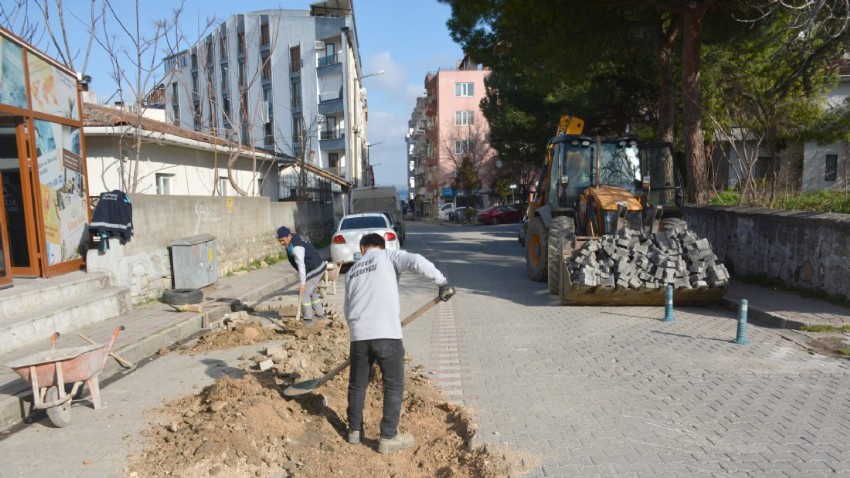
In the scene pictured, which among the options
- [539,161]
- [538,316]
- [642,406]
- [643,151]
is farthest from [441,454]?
[539,161]

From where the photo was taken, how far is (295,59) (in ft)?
162

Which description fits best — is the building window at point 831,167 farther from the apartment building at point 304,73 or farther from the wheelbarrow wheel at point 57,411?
the wheelbarrow wheel at point 57,411

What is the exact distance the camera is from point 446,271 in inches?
643

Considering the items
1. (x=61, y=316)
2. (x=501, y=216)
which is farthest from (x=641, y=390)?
(x=501, y=216)

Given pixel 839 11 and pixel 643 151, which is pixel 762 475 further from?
pixel 839 11

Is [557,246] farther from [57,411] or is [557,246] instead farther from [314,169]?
[314,169]

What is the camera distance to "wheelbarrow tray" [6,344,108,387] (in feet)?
16.8

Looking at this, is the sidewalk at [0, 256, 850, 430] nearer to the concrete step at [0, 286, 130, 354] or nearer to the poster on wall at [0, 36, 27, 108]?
the concrete step at [0, 286, 130, 354]

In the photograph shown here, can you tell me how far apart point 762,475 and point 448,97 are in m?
64.3

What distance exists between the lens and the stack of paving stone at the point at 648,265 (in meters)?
9.89

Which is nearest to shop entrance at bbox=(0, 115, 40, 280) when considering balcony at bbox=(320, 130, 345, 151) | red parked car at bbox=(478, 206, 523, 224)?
red parked car at bbox=(478, 206, 523, 224)

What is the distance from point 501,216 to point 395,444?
138 ft

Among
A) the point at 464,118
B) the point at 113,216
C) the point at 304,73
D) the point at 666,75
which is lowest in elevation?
the point at 113,216

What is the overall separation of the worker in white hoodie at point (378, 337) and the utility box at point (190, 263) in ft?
27.2
